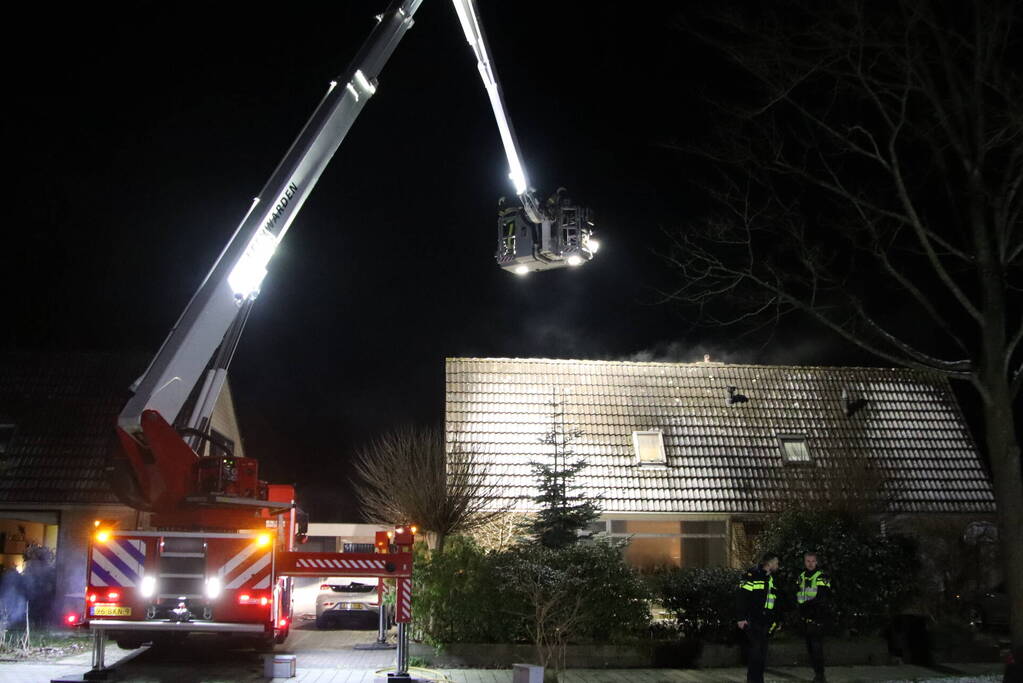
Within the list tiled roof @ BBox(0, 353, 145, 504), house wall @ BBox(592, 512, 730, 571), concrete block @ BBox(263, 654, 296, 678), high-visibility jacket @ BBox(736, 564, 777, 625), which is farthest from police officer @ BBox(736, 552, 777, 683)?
tiled roof @ BBox(0, 353, 145, 504)

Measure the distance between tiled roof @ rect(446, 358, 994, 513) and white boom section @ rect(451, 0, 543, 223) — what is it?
7536mm

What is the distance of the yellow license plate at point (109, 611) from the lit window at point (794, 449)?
15.8 meters

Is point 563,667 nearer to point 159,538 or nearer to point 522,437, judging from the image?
point 159,538

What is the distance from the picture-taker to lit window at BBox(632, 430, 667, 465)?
2362 centimetres

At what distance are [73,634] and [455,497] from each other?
6812mm

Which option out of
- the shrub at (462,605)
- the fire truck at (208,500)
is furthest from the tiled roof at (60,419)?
the shrub at (462,605)

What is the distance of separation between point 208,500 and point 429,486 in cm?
661

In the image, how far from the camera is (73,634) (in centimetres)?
1650

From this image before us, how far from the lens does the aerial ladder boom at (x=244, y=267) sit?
1205cm

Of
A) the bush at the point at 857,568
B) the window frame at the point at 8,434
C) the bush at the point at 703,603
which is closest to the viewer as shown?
the bush at the point at 703,603

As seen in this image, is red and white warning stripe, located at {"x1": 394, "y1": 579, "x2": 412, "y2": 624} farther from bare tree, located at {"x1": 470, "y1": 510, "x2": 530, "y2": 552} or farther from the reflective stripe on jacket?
bare tree, located at {"x1": 470, "y1": 510, "x2": 530, "y2": 552}

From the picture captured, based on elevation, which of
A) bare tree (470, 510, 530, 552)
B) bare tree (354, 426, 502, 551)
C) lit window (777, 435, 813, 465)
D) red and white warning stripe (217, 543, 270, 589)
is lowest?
red and white warning stripe (217, 543, 270, 589)

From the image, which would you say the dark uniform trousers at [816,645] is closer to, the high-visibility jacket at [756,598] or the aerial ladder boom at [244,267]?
the high-visibility jacket at [756,598]

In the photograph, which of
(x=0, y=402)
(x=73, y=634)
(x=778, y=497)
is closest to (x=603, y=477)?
(x=778, y=497)
